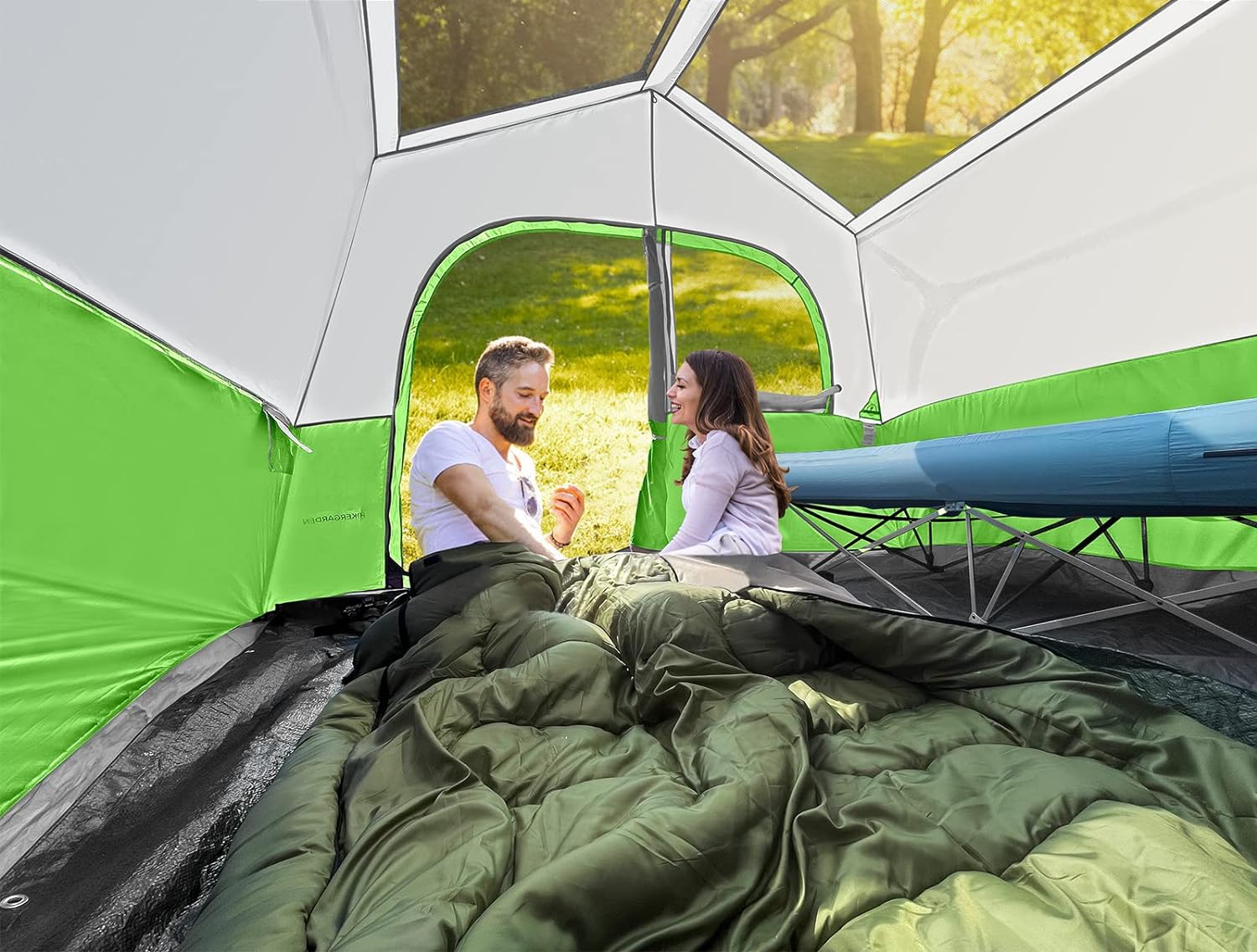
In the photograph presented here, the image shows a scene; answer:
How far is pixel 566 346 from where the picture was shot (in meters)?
8.80

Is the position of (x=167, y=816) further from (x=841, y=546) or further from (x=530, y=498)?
(x=841, y=546)

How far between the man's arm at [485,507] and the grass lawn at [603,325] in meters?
4.86

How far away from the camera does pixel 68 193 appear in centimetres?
170

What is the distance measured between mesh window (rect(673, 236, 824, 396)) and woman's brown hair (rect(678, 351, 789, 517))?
5829 mm

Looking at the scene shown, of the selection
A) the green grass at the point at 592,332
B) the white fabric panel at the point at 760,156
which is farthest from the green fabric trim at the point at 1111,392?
the green grass at the point at 592,332

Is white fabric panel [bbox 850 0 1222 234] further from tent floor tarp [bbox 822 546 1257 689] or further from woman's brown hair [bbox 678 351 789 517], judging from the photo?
woman's brown hair [bbox 678 351 789 517]

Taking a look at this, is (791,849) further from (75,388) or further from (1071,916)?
(75,388)

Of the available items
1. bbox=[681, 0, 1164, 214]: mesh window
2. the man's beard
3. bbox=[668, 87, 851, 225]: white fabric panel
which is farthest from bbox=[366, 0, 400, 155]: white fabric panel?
bbox=[681, 0, 1164, 214]: mesh window

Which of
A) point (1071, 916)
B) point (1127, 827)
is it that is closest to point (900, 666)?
point (1127, 827)

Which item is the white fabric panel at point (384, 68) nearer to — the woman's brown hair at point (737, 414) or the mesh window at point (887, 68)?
the woman's brown hair at point (737, 414)

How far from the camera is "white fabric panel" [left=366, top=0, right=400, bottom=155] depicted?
2883 millimetres

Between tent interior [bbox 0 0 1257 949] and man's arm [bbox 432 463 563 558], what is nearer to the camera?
tent interior [bbox 0 0 1257 949]

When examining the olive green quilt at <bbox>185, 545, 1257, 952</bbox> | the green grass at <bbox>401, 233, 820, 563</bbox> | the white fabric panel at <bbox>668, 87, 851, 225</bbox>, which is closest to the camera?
the olive green quilt at <bbox>185, 545, 1257, 952</bbox>

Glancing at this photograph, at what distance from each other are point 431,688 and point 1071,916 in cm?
100
